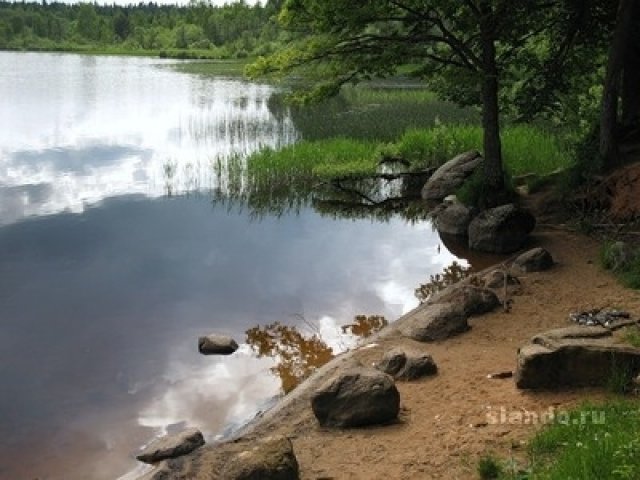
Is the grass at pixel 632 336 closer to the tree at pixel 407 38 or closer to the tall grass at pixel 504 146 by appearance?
the tree at pixel 407 38

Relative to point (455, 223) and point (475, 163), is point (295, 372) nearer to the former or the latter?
point (455, 223)

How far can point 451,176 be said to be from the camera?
68.2ft

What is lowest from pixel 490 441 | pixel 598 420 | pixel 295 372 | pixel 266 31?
pixel 295 372

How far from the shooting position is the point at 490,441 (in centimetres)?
618

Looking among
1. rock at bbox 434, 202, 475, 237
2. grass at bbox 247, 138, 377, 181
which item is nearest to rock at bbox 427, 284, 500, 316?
rock at bbox 434, 202, 475, 237

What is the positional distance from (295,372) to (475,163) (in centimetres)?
1192

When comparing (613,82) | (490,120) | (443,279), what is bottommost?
(443,279)

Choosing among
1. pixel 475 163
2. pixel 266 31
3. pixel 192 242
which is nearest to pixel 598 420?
pixel 192 242

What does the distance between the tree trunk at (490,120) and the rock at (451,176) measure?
3.24 meters

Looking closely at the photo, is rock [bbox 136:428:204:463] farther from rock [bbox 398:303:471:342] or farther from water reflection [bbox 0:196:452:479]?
rock [bbox 398:303:471:342]

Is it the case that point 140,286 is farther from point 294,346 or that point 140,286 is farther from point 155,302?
point 294,346

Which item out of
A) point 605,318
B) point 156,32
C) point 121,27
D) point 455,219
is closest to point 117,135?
point 455,219

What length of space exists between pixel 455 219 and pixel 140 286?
25.3 feet

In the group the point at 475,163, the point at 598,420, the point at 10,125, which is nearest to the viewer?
the point at 598,420
